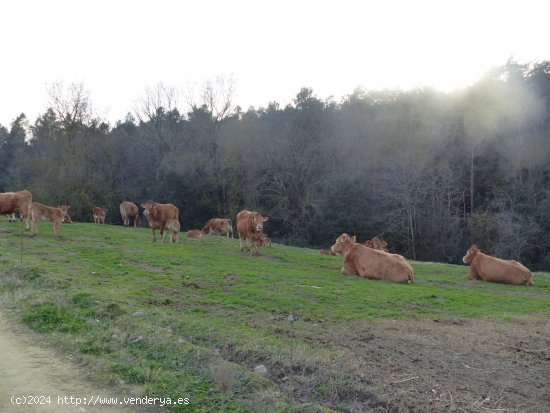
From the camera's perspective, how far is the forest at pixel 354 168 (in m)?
36.4

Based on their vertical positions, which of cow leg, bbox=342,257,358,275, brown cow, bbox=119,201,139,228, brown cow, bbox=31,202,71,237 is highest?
brown cow, bbox=119,201,139,228

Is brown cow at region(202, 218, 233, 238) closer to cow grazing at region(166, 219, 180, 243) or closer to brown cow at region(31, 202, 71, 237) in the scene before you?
cow grazing at region(166, 219, 180, 243)

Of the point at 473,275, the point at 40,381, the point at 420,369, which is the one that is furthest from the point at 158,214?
the point at 420,369

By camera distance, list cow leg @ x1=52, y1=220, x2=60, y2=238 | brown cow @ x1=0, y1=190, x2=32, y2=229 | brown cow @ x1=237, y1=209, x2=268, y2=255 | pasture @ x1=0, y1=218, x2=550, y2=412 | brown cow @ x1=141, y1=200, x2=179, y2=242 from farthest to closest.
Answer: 1. brown cow @ x1=0, y1=190, x2=32, y2=229
2. brown cow @ x1=141, y1=200, x2=179, y2=242
3. cow leg @ x1=52, y1=220, x2=60, y2=238
4. brown cow @ x1=237, y1=209, x2=268, y2=255
5. pasture @ x1=0, y1=218, x2=550, y2=412

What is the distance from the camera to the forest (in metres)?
36.4

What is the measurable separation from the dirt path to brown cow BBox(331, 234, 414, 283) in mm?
9851

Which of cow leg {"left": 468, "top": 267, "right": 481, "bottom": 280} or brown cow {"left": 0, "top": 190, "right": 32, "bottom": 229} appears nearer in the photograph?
cow leg {"left": 468, "top": 267, "right": 481, "bottom": 280}

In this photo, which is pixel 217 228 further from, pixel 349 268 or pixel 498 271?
pixel 498 271

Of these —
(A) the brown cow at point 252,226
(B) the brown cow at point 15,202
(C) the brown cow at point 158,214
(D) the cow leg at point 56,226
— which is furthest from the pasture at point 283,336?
(B) the brown cow at point 15,202

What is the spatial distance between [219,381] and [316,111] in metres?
49.2

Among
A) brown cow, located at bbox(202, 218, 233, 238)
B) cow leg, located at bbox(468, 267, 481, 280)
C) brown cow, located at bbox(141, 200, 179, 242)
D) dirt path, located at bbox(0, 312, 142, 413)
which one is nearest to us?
dirt path, located at bbox(0, 312, 142, 413)

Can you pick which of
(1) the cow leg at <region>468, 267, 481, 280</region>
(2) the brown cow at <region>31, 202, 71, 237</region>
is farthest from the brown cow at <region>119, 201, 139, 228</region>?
(1) the cow leg at <region>468, 267, 481, 280</region>

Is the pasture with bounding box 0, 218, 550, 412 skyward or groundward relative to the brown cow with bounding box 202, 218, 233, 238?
groundward

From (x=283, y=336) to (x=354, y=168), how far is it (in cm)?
3681
